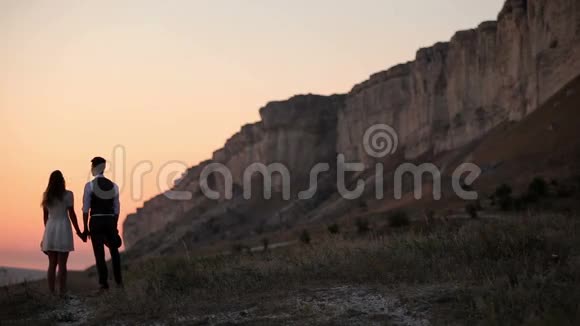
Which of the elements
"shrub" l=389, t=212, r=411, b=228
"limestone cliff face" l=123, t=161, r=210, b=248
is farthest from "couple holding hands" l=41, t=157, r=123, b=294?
"limestone cliff face" l=123, t=161, r=210, b=248

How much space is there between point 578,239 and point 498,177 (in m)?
33.0

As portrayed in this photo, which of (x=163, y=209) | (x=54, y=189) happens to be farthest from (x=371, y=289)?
(x=163, y=209)

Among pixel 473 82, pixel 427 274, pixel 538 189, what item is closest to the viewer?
pixel 427 274

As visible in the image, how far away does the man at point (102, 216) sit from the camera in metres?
9.18

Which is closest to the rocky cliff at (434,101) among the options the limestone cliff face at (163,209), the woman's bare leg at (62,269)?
the limestone cliff face at (163,209)

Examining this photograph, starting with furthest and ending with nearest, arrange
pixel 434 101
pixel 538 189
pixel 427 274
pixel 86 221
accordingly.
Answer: pixel 434 101 < pixel 538 189 < pixel 86 221 < pixel 427 274

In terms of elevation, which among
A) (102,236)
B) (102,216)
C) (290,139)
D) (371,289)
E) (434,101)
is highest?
(434,101)

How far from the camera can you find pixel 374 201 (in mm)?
55125

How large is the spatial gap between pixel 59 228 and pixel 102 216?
65 cm

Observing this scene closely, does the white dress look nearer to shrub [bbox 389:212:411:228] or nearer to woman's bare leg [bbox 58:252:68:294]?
woman's bare leg [bbox 58:252:68:294]

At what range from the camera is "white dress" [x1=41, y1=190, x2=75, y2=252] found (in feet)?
30.5

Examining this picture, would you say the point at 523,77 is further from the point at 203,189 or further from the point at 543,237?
the point at 203,189

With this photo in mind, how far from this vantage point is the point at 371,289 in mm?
7512

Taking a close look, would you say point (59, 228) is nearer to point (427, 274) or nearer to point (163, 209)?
point (427, 274)
